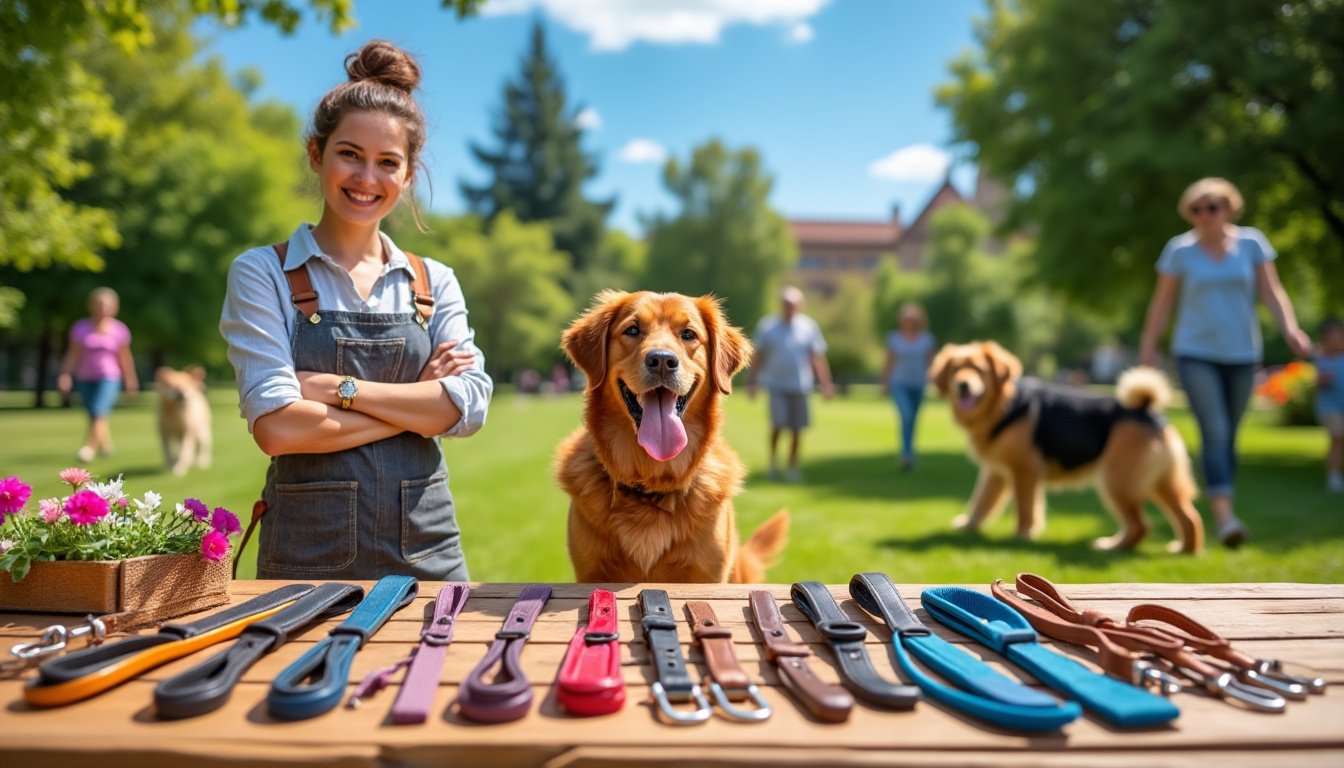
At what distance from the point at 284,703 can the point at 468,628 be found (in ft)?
1.95

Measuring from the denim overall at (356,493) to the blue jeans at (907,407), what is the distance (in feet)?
37.3

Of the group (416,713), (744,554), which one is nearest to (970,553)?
(744,554)

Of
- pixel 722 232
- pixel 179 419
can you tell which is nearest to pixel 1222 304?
pixel 179 419

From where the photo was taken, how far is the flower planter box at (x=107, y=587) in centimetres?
190

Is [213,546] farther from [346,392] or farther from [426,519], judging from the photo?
[426,519]

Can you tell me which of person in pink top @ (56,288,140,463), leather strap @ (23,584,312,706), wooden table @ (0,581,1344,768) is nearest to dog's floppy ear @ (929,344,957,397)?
wooden table @ (0,581,1344,768)

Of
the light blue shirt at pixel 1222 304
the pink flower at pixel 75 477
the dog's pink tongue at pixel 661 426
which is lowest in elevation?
the pink flower at pixel 75 477

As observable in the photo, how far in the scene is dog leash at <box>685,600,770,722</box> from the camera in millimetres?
1456

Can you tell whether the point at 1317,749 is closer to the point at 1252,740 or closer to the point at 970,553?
the point at 1252,740

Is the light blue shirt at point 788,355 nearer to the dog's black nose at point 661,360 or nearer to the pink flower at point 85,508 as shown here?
the dog's black nose at point 661,360

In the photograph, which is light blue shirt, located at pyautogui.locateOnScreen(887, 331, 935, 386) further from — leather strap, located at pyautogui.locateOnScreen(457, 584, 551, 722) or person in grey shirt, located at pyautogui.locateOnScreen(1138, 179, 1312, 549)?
leather strap, located at pyautogui.locateOnScreen(457, 584, 551, 722)

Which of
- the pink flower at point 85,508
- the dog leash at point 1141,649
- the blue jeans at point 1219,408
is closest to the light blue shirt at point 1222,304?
the blue jeans at point 1219,408

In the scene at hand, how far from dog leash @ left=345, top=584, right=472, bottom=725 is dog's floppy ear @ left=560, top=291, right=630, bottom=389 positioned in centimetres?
157

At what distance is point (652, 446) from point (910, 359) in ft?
37.0
